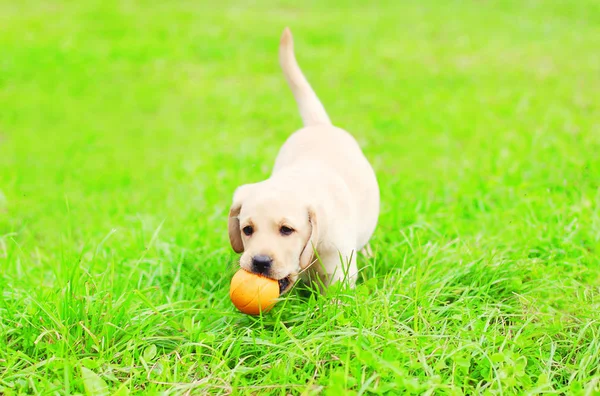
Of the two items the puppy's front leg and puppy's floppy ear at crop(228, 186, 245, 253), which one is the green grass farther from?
puppy's floppy ear at crop(228, 186, 245, 253)

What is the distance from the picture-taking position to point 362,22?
32.7 ft

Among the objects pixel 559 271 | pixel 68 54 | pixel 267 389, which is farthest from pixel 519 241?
pixel 68 54

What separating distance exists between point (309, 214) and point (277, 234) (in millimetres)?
179

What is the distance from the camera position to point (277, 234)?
2.78m

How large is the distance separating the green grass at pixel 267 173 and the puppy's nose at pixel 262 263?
297 mm

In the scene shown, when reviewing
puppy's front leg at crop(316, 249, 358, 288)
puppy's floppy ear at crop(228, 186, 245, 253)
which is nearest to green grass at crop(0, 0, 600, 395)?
puppy's front leg at crop(316, 249, 358, 288)

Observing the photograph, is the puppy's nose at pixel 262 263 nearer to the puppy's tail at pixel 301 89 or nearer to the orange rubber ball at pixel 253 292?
the orange rubber ball at pixel 253 292

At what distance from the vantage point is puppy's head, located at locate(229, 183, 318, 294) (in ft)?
8.94

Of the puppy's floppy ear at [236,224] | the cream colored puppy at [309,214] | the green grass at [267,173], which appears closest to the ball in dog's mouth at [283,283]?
the cream colored puppy at [309,214]

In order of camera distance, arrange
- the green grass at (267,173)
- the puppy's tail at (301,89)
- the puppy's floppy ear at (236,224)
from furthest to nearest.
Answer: the puppy's tail at (301,89) < the puppy's floppy ear at (236,224) < the green grass at (267,173)

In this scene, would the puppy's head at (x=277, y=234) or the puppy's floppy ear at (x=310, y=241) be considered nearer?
the puppy's head at (x=277, y=234)

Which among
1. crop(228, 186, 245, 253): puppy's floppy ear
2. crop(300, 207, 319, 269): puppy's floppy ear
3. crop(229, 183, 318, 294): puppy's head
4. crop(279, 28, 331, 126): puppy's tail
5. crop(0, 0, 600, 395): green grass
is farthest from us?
crop(279, 28, 331, 126): puppy's tail

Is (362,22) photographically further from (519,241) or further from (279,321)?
(279,321)

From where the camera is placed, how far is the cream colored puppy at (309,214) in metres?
2.76
